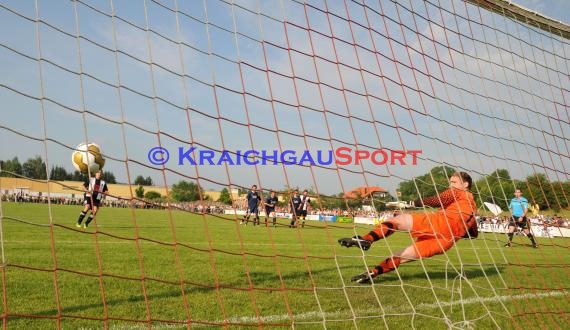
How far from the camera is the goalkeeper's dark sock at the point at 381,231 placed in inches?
206


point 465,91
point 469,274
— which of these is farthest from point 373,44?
point 469,274

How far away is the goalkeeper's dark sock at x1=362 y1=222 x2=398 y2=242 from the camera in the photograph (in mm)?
5238

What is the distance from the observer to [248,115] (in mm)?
3887

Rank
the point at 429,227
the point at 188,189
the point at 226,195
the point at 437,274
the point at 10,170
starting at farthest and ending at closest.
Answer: the point at 226,195 → the point at 10,170 → the point at 188,189 → the point at 437,274 → the point at 429,227

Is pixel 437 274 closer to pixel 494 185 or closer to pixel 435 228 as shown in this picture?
pixel 435 228

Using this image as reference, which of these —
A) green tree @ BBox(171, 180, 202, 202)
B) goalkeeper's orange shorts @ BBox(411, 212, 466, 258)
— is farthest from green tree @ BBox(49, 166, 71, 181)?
goalkeeper's orange shorts @ BBox(411, 212, 466, 258)

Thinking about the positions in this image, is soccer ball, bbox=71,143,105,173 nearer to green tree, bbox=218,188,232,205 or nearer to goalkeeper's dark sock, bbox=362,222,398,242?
green tree, bbox=218,188,232,205

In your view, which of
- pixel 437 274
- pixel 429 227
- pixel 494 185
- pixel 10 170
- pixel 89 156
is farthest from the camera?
pixel 10 170

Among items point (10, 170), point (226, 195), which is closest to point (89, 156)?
point (10, 170)

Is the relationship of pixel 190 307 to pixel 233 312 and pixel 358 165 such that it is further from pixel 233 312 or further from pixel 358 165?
pixel 358 165

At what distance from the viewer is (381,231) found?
5297 mm

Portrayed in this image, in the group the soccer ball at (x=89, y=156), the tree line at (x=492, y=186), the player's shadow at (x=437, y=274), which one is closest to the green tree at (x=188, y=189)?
the soccer ball at (x=89, y=156)

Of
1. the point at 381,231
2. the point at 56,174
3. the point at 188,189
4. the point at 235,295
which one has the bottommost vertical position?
the point at 235,295

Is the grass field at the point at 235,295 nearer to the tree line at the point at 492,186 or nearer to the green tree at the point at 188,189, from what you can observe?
the green tree at the point at 188,189
